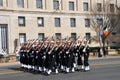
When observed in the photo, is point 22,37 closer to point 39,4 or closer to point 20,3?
point 20,3

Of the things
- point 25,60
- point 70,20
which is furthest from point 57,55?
point 70,20

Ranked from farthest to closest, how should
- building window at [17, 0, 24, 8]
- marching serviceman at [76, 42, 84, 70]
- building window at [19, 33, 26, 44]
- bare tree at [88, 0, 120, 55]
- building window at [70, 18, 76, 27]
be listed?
bare tree at [88, 0, 120, 55] → building window at [70, 18, 76, 27] → building window at [19, 33, 26, 44] → building window at [17, 0, 24, 8] → marching serviceman at [76, 42, 84, 70]

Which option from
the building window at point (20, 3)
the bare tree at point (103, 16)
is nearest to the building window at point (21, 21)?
the building window at point (20, 3)

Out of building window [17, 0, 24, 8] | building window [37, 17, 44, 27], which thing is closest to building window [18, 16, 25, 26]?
building window [17, 0, 24, 8]

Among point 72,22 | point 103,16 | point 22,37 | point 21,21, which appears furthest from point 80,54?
point 103,16

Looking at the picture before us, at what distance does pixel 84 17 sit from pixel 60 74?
144ft

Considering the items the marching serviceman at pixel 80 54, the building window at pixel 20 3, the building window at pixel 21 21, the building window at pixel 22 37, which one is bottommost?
the marching serviceman at pixel 80 54

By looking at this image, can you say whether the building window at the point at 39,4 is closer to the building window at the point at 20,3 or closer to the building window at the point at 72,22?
the building window at the point at 20,3

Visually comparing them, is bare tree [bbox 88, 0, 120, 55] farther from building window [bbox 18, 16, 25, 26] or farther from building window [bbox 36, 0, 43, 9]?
building window [bbox 18, 16, 25, 26]

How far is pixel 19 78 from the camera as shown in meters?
21.9

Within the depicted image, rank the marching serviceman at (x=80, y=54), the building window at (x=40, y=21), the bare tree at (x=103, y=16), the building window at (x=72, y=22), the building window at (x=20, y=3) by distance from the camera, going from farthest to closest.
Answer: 1. the bare tree at (x=103, y=16)
2. the building window at (x=72, y=22)
3. the building window at (x=40, y=21)
4. the building window at (x=20, y=3)
5. the marching serviceman at (x=80, y=54)

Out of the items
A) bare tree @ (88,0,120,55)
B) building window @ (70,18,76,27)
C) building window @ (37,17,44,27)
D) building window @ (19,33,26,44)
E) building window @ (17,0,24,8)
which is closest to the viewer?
building window @ (17,0,24,8)

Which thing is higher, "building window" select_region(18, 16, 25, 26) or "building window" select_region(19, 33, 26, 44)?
"building window" select_region(18, 16, 25, 26)

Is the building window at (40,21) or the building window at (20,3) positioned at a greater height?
the building window at (20,3)
